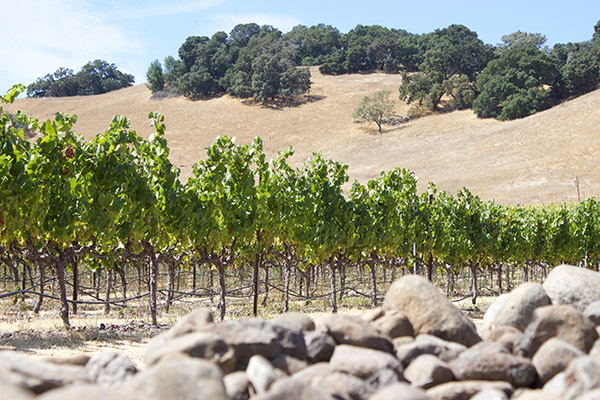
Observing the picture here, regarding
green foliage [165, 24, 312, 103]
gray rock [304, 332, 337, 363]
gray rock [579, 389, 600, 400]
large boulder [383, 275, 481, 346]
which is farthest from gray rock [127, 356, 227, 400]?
green foliage [165, 24, 312, 103]

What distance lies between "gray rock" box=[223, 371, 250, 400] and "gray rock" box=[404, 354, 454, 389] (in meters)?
1.46

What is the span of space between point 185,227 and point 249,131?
69.0m

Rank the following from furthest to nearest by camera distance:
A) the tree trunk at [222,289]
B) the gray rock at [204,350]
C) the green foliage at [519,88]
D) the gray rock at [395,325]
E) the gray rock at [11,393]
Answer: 1. the green foliage at [519,88]
2. the tree trunk at [222,289]
3. the gray rock at [395,325]
4. the gray rock at [204,350]
5. the gray rock at [11,393]

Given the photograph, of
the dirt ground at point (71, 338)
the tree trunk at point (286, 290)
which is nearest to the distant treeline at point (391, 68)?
the tree trunk at point (286, 290)

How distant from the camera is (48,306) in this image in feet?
59.2

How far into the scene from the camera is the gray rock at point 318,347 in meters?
4.78

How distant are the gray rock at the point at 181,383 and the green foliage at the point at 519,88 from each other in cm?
7713

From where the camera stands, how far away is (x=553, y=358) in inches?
186

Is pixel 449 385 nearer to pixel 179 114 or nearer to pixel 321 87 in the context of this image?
pixel 179 114

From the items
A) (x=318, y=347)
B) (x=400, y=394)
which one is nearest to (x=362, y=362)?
(x=318, y=347)

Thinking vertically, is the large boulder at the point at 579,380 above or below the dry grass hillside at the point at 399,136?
below

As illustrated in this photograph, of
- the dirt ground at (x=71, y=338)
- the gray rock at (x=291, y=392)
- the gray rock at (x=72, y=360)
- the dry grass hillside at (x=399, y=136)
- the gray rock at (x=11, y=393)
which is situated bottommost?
the dirt ground at (x=71, y=338)

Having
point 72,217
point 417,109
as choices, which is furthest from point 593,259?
point 417,109

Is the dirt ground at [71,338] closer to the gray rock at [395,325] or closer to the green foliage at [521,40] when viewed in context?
the gray rock at [395,325]
